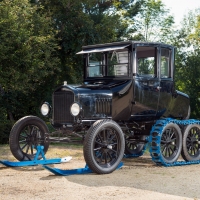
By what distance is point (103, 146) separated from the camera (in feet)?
33.1

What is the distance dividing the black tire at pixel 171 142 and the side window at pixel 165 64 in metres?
1.22

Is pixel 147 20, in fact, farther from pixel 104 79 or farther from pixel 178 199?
pixel 178 199

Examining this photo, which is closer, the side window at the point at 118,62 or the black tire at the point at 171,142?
the side window at the point at 118,62

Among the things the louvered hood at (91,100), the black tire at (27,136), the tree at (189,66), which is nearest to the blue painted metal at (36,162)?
the black tire at (27,136)

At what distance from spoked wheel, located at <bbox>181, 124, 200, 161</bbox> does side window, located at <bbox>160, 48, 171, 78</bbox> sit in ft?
4.44

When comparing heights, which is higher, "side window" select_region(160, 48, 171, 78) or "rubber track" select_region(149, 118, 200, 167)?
"side window" select_region(160, 48, 171, 78)

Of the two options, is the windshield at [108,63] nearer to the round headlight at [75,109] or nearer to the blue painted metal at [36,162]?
the round headlight at [75,109]

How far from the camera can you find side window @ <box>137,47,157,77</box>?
A: 11.3 m

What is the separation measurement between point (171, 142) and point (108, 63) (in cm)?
231

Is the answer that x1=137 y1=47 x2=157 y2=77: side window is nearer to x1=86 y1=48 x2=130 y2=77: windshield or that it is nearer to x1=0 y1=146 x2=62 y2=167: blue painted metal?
x1=86 y1=48 x2=130 y2=77: windshield

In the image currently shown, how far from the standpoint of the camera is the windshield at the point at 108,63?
1137 centimetres

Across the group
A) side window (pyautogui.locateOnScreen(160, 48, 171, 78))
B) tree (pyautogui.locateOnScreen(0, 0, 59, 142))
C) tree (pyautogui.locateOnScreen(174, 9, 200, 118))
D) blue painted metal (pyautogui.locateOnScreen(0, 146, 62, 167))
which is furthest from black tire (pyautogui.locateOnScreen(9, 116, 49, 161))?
tree (pyautogui.locateOnScreen(174, 9, 200, 118))

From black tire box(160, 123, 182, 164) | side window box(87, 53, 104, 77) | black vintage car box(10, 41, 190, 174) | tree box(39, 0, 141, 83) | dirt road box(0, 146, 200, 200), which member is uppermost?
tree box(39, 0, 141, 83)

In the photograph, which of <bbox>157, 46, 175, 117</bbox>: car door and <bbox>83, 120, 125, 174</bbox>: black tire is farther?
<bbox>157, 46, 175, 117</bbox>: car door
